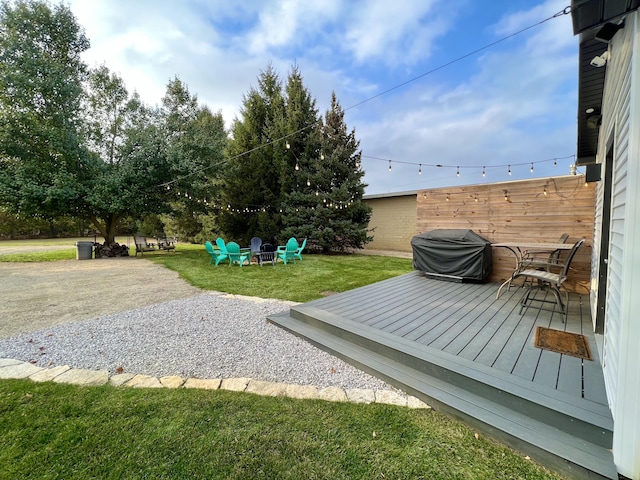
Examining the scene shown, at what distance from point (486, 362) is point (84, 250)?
42.0 feet

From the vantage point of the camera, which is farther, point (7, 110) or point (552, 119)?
point (7, 110)

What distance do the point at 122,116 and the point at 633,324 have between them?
15.2 m

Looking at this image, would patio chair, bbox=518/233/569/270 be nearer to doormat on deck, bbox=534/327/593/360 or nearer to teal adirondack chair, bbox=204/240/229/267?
doormat on deck, bbox=534/327/593/360

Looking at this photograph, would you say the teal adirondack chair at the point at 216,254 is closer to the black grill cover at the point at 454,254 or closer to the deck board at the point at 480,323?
the deck board at the point at 480,323

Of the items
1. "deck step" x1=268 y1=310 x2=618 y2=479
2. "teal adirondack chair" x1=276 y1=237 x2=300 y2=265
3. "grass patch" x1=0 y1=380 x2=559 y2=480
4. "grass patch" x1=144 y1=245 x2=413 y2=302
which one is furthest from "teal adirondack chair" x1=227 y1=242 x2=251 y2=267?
"grass patch" x1=0 y1=380 x2=559 y2=480

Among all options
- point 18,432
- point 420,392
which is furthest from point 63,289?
point 420,392

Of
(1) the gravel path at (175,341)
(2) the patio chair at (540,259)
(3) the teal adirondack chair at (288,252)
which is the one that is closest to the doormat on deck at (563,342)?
(2) the patio chair at (540,259)

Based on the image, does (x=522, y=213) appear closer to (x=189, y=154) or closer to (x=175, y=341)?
(x=175, y=341)

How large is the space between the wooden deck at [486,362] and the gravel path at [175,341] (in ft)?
0.92

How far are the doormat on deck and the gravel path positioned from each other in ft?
5.10

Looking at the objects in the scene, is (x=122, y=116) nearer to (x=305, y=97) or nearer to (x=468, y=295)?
(x=305, y=97)

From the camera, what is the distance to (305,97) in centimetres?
1195

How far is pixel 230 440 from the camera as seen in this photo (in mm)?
1617

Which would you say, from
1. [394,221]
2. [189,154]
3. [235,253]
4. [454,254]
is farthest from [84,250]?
[394,221]
